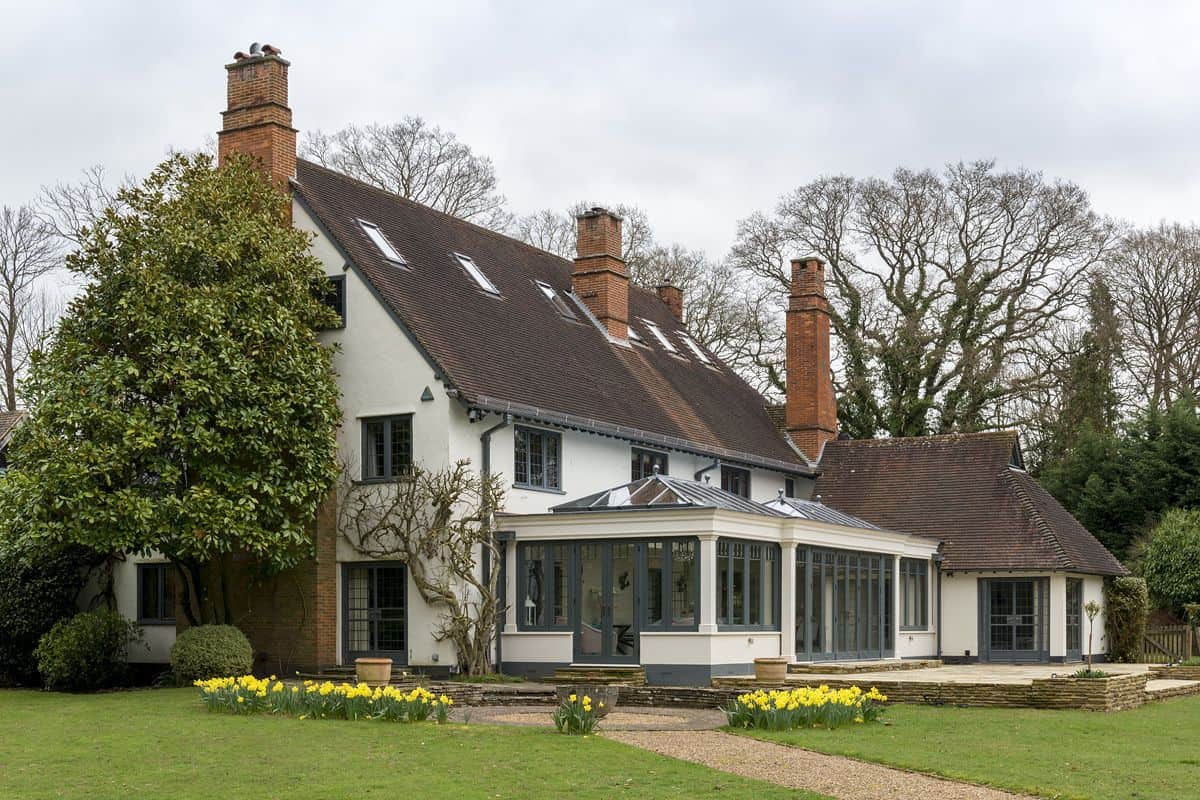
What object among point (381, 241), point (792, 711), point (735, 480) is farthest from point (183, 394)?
point (735, 480)

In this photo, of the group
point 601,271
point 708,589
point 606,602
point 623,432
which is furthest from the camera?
point 601,271

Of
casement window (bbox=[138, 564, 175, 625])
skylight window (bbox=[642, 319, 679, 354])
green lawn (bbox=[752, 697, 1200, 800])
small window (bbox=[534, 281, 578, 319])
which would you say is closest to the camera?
green lawn (bbox=[752, 697, 1200, 800])

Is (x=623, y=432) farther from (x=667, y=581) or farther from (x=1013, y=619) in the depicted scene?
(x=1013, y=619)

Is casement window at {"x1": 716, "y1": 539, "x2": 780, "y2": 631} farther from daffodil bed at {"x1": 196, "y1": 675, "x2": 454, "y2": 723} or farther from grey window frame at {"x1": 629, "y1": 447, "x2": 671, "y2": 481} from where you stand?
daffodil bed at {"x1": 196, "y1": 675, "x2": 454, "y2": 723}

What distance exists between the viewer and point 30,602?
1022 inches

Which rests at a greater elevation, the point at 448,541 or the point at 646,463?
the point at 646,463

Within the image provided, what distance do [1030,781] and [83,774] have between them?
8.43m

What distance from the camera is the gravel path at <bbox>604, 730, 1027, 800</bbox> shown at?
41.8ft

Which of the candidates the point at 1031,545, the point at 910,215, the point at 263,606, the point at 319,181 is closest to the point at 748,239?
the point at 910,215

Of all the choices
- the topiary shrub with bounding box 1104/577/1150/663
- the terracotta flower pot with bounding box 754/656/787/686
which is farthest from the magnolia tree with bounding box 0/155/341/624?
the topiary shrub with bounding box 1104/577/1150/663

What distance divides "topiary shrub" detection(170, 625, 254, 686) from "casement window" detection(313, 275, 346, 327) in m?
5.33

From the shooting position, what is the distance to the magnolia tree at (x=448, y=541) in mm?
23594

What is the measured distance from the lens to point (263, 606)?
81.7 ft

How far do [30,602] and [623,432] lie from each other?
1073cm
